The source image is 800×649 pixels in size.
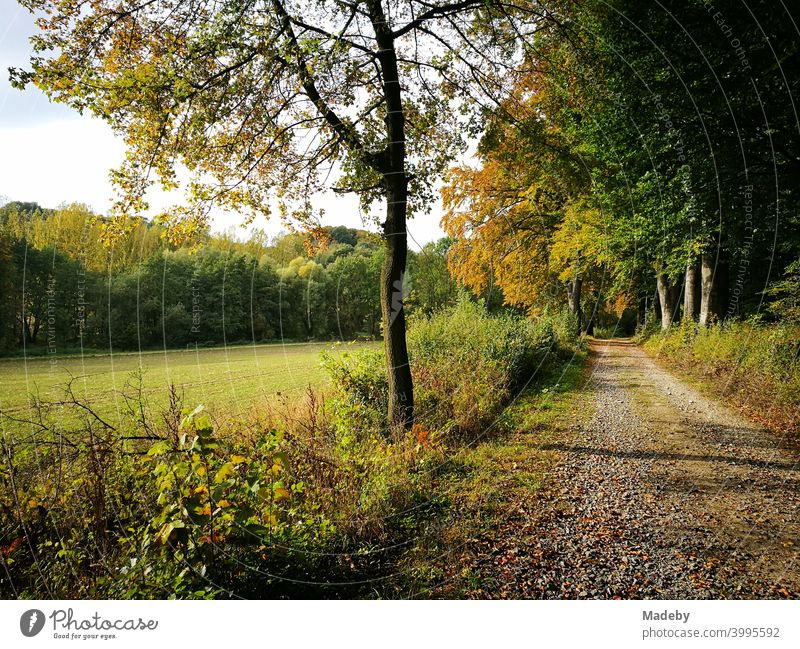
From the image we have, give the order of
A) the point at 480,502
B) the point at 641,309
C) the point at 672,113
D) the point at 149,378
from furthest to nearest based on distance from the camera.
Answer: the point at 641,309, the point at 672,113, the point at 149,378, the point at 480,502

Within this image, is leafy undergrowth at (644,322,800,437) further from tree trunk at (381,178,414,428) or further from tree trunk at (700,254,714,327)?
tree trunk at (381,178,414,428)

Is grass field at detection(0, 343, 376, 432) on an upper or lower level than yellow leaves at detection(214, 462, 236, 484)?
upper

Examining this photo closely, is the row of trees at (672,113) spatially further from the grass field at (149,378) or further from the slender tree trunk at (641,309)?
the slender tree trunk at (641,309)

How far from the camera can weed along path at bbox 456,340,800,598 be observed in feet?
8.99

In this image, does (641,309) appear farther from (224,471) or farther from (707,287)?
(224,471)

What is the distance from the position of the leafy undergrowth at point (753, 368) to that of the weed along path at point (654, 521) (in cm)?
72

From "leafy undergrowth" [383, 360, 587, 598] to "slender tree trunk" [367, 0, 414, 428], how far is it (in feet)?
3.99

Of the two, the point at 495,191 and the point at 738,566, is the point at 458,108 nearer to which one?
the point at 738,566

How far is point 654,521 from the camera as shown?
3492 millimetres

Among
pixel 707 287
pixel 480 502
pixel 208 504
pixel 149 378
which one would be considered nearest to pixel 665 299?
pixel 707 287

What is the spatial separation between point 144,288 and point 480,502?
368 cm

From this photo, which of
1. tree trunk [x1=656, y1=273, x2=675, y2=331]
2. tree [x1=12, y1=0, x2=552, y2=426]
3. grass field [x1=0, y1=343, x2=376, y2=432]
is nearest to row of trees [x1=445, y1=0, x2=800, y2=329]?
tree [x1=12, y1=0, x2=552, y2=426]

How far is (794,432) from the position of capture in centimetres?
580

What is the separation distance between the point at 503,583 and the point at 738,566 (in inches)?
68.5
